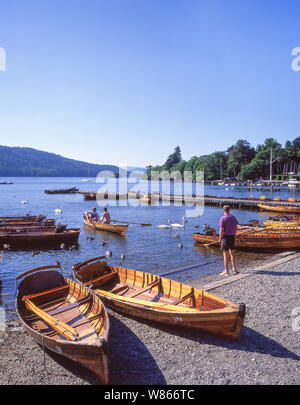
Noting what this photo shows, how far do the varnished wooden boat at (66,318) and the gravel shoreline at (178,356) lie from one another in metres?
0.55

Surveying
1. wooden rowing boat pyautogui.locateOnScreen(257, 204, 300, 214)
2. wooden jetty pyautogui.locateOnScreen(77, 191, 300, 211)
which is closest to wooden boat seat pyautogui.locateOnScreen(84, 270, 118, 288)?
wooden rowing boat pyautogui.locateOnScreen(257, 204, 300, 214)

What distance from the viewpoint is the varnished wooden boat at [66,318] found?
21.0 ft

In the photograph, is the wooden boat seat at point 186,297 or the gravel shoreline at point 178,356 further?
the wooden boat seat at point 186,297

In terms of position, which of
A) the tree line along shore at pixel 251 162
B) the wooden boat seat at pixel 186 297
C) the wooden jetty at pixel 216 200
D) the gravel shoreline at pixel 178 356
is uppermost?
the tree line along shore at pixel 251 162

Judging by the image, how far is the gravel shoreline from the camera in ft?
21.6

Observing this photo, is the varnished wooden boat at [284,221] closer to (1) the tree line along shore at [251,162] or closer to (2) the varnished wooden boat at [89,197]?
(2) the varnished wooden boat at [89,197]

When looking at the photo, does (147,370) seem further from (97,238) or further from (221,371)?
(97,238)

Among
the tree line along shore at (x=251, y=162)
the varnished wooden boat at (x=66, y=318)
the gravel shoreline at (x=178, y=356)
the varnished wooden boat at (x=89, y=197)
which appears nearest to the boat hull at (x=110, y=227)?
the varnished wooden boat at (x=66, y=318)

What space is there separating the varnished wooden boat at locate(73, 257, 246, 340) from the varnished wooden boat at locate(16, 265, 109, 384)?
0.80 metres

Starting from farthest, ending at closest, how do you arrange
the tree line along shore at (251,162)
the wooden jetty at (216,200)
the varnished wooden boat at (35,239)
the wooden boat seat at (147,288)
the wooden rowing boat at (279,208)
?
the tree line along shore at (251,162)
the wooden jetty at (216,200)
the wooden rowing boat at (279,208)
the varnished wooden boat at (35,239)
the wooden boat seat at (147,288)

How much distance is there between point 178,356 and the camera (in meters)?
7.40

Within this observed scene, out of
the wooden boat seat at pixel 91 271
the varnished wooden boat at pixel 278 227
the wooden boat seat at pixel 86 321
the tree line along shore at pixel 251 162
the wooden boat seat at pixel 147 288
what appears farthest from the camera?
the tree line along shore at pixel 251 162
